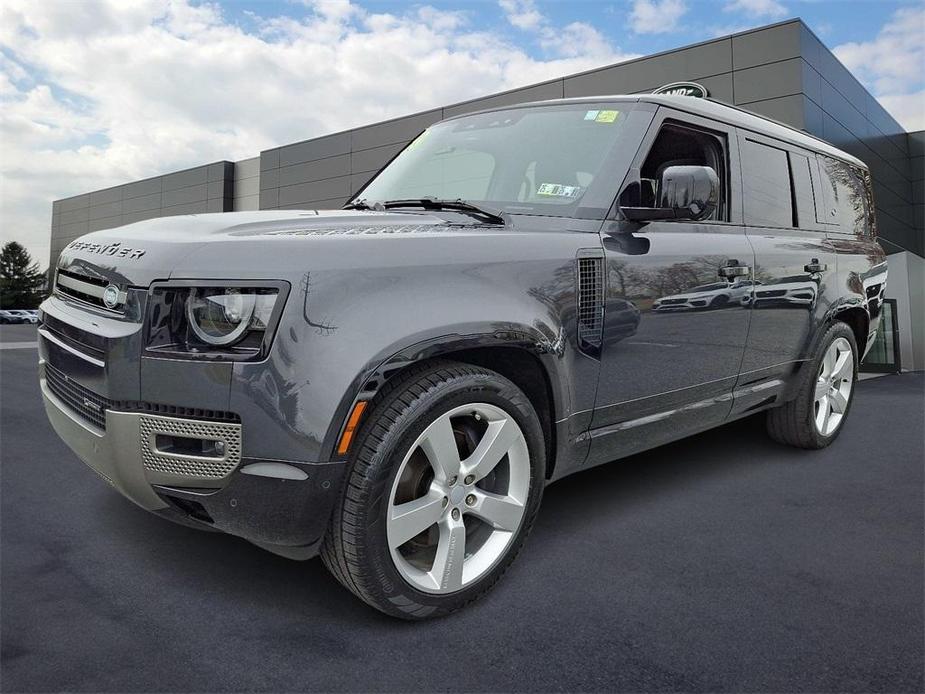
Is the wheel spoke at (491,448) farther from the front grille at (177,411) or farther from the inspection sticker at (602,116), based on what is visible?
the inspection sticker at (602,116)

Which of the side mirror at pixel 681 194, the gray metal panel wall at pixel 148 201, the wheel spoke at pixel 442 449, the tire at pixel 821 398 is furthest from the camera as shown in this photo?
the gray metal panel wall at pixel 148 201

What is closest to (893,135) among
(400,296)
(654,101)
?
(654,101)

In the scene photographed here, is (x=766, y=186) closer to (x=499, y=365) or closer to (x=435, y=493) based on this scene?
(x=499, y=365)

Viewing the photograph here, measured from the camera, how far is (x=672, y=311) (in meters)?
2.78

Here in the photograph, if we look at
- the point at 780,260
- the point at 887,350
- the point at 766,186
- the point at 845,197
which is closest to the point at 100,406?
the point at 780,260

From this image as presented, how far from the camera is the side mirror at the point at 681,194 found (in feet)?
8.34

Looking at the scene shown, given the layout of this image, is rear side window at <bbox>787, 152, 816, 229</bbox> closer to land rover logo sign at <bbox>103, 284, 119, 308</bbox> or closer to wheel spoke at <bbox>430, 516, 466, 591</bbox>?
wheel spoke at <bbox>430, 516, 466, 591</bbox>

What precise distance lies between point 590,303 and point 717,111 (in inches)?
64.5

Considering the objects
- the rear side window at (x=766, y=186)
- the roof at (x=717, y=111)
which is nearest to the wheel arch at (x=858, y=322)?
the rear side window at (x=766, y=186)

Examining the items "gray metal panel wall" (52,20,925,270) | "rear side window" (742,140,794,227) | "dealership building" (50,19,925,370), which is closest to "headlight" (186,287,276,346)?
"rear side window" (742,140,794,227)

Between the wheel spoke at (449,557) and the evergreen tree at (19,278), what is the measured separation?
82721mm

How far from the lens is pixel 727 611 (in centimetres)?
221

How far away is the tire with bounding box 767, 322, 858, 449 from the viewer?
413 centimetres

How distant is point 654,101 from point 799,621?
2.19m
